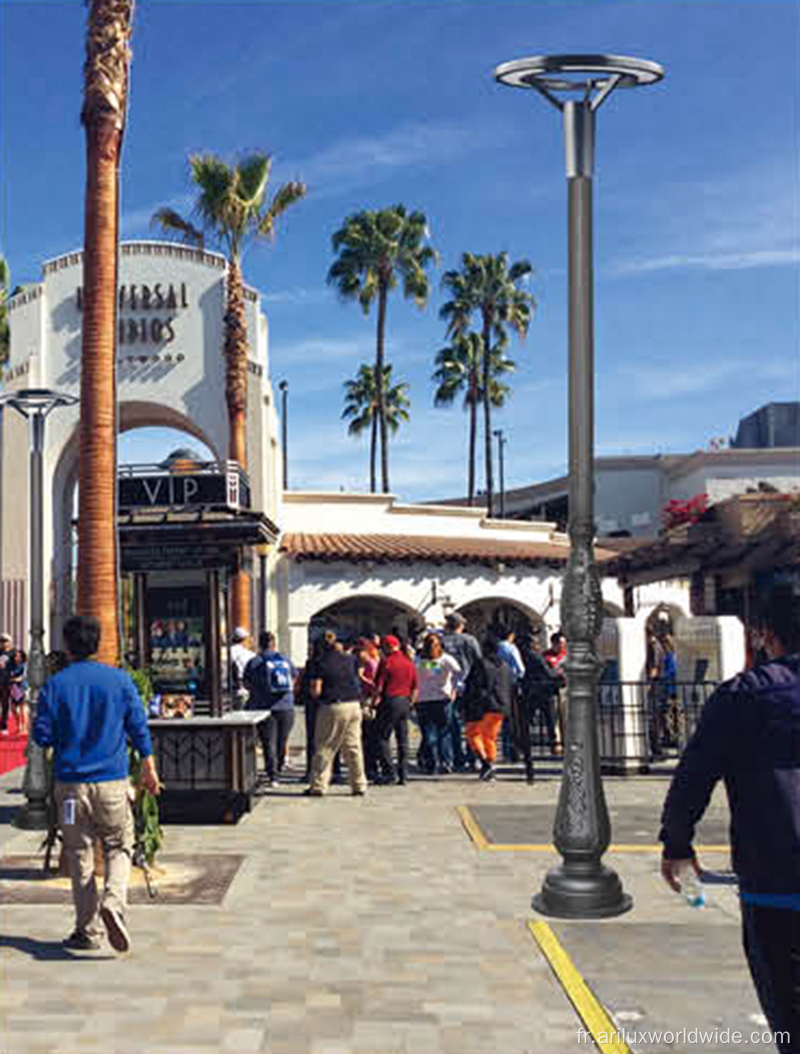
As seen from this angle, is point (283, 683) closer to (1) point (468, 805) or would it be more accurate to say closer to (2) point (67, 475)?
(1) point (468, 805)

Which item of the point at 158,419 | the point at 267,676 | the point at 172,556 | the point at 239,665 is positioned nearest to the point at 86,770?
the point at 172,556

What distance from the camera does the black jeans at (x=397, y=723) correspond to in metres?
14.0

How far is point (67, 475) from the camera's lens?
3356 centimetres

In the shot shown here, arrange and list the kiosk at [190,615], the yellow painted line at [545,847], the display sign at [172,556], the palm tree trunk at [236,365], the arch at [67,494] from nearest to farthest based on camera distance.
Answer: the yellow painted line at [545,847] → the kiosk at [190,615] → the display sign at [172,556] → the palm tree trunk at [236,365] → the arch at [67,494]

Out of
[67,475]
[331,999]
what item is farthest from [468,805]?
[67,475]

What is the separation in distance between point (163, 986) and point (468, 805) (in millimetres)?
6580

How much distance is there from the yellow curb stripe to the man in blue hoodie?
147 cm

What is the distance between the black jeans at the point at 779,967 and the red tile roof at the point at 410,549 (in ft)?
94.9

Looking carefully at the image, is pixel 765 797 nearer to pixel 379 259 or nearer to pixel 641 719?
pixel 641 719

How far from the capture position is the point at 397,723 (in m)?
14.0

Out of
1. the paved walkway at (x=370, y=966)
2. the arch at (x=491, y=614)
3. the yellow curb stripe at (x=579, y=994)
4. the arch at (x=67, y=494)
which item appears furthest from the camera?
the arch at (x=491, y=614)

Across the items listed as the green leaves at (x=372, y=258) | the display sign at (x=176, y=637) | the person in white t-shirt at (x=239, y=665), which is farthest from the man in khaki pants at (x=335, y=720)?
the green leaves at (x=372, y=258)

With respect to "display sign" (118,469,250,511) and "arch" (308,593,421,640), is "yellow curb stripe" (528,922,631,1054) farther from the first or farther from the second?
"arch" (308,593,421,640)

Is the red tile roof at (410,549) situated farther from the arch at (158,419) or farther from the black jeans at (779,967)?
the black jeans at (779,967)
